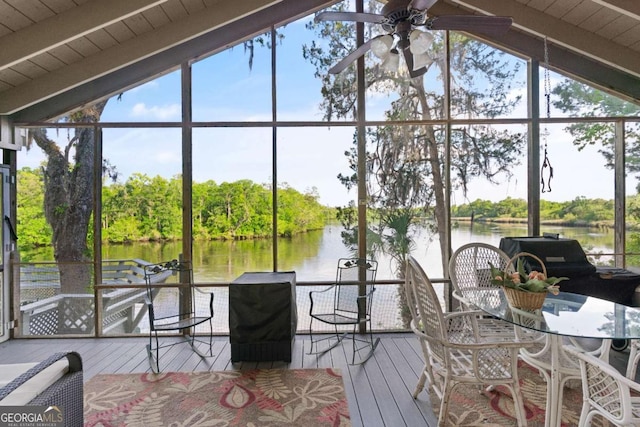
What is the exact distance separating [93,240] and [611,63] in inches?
244

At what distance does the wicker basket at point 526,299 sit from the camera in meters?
2.24

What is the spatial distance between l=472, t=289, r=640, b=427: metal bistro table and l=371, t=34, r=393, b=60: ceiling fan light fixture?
6.12 feet

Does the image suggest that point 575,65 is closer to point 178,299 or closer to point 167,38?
point 167,38

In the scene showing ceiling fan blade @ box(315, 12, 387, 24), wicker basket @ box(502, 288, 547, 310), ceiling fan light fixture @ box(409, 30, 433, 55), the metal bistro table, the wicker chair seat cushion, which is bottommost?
the wicker chair seat cushion

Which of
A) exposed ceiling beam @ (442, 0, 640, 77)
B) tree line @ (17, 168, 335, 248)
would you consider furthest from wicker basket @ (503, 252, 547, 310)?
exposed ceiling beam @ (442, 0, 640, 77)

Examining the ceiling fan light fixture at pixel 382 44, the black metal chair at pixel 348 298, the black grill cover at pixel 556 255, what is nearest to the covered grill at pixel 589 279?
the black grill cover at pixel 556 255

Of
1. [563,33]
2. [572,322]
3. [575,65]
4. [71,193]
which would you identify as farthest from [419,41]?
[71,193]

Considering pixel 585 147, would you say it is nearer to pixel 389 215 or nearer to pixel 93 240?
pixel 389 215

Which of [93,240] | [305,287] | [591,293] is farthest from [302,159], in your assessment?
[591,293]

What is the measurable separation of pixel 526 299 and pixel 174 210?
371 cm

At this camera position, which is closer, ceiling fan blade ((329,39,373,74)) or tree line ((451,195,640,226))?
ceiling fan blade ((329,39,373,74))

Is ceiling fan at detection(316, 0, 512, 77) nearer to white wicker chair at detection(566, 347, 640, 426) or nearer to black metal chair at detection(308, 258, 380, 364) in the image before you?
white wicker chair at detection(566, 347, 640, 426)

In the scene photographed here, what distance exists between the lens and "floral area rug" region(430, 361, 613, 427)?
2.49 meters

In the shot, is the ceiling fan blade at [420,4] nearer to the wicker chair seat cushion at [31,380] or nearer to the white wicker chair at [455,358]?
the white wicker chair at [455,358]
